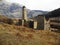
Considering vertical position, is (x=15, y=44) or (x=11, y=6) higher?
(x=11, y=6)

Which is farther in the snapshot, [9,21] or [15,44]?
[9,21]

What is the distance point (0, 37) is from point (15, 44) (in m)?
2.04

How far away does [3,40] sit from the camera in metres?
17.2

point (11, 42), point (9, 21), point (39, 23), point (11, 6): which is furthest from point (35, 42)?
point (11, 6)

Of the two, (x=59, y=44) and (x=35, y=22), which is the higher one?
(x=35, y=22)

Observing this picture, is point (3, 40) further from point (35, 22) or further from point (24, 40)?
point (35, 22)

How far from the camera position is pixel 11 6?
3863 inches

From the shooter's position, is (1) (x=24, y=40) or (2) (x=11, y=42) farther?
(1) (x=24, y=40)

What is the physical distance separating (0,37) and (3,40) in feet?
2.79

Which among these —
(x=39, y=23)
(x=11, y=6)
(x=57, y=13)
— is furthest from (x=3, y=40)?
(x=11, y=6)

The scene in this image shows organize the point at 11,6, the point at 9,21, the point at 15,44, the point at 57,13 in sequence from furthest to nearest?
1. the point at 11,6
2. the point at 57,13
3. the point at 9,21
4. the point at 15,44

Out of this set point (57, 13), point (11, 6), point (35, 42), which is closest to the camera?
point (35, 42)

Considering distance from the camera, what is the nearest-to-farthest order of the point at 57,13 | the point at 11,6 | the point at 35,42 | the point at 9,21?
the point at 35,42 → the point at 9,21 → the point at 57,13 → the point at 11,6

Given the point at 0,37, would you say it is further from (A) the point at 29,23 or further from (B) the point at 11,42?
(A) the point at 29,23
